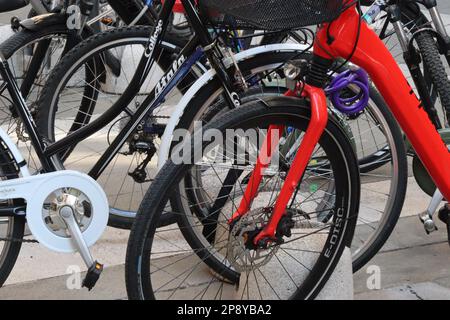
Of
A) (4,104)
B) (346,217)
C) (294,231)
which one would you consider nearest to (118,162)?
(4,104)

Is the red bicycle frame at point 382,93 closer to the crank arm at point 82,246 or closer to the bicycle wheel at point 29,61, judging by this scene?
the crank arm at point 82,246

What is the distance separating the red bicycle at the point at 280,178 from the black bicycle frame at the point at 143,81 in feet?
1.05

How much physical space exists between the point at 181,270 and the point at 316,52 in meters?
1.44

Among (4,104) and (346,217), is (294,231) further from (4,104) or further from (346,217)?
(4,104)

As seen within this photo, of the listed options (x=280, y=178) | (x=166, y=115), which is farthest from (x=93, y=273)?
(x=166, y=115)

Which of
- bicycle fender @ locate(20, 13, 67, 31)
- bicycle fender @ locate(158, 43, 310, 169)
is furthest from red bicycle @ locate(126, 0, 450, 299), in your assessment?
bicycle fender @ locate(20, 13, 67, 31)

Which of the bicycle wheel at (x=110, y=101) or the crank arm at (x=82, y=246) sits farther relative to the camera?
the bicycle wheel at (x=110, y=101)

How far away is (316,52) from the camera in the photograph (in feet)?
8.89

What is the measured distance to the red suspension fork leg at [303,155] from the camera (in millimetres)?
2641

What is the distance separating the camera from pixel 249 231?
9.21 ft

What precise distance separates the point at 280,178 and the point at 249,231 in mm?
260

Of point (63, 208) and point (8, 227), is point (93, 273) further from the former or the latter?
point (8, 227)

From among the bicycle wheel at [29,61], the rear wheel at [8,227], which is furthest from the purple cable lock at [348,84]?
the bicycle wheel at [29,61]
